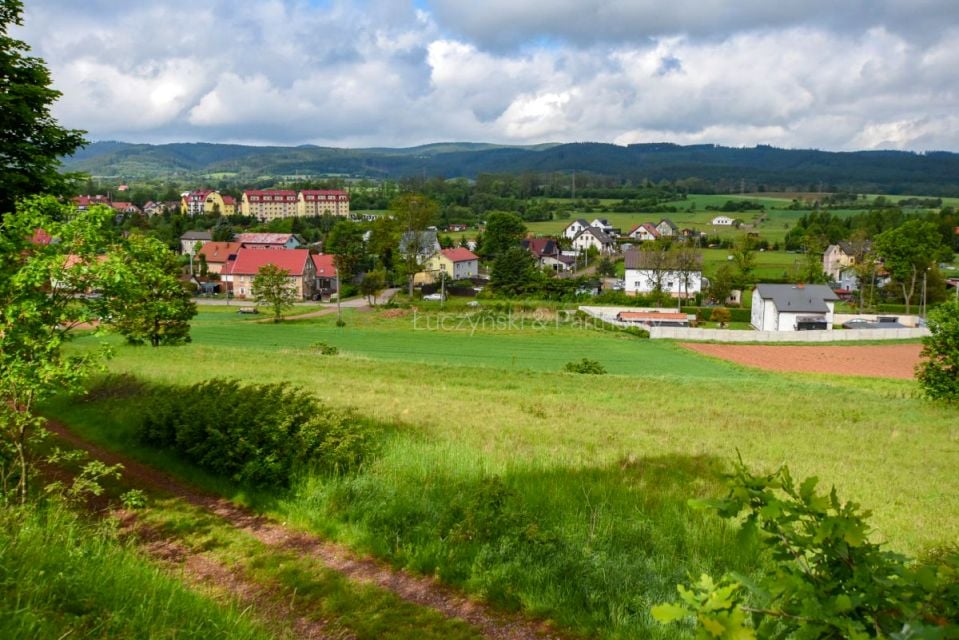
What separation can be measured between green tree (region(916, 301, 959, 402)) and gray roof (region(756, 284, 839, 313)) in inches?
1481

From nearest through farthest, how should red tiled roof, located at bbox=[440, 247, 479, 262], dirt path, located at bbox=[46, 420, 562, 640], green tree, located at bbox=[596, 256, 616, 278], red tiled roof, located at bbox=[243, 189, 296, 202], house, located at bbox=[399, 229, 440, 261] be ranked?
dirt path, located at bbox=[46, 420, 562, 640] < house, located at bbox=[399, 229, 440, 261] < red tiled roof, located at bbox=[440, 247, 479, 262] < green tree, located at bbox=[596, 256, 616, 278] < red tiled roof, located at bbox=[243, 189, 296, 202]

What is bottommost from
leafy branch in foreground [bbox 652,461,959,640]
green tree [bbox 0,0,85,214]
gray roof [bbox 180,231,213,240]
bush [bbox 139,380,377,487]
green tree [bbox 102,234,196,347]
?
bush [bbox 139,380,377,487]

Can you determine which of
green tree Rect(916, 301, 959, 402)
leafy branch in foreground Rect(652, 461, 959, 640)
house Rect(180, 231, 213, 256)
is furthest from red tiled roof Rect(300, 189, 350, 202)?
leafy branch in foreground Rect(652, 461, 959, 640)

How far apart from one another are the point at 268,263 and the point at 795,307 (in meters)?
61.8

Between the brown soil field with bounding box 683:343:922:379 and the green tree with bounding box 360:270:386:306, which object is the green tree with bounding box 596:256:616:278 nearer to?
the green tree with bounding box 360:270:386:306

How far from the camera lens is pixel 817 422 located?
63.1 ft

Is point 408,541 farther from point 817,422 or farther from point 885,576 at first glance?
point 817,422

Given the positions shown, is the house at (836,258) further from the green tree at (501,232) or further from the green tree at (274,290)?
the green tree at (274,290)

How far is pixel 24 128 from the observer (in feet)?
47.9

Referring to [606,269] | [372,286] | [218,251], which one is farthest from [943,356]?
[218,251]

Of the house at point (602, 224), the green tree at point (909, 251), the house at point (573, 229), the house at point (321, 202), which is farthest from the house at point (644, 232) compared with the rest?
the house at point (321, 202)

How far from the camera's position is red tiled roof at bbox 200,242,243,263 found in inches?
3920

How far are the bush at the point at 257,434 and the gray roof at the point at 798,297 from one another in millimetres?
60864

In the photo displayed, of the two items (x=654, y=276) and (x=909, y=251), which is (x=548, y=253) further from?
(x=909, y=251)
